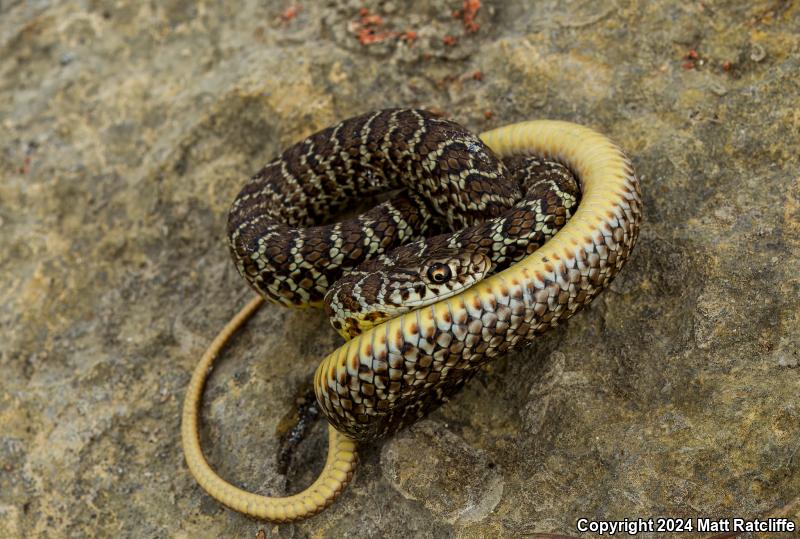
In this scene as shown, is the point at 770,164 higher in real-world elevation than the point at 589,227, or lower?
lower

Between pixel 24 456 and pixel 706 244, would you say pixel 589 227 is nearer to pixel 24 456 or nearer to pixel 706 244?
pixel 706 244

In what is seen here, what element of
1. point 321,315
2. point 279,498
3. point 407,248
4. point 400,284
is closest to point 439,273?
point 400,284

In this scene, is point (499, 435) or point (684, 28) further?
point (684, 28)

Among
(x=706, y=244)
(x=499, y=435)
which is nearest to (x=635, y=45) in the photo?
(x=706, y=244)

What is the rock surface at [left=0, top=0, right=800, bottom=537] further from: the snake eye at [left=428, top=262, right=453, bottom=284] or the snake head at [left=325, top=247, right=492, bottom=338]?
the snake eye at [left=428, top=262, right=453, bottom=284]

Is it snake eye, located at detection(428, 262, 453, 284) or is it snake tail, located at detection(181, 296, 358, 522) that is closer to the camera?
snake eye, located at detection(428, 262, 453, 284)

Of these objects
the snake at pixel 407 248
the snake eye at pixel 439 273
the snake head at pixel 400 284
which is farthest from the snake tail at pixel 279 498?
the snake eye at pixel 439 273

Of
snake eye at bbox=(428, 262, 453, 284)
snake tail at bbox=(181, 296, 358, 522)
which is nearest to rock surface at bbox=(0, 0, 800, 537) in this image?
snake tail at bbox=(181, 296, 358, 522)
